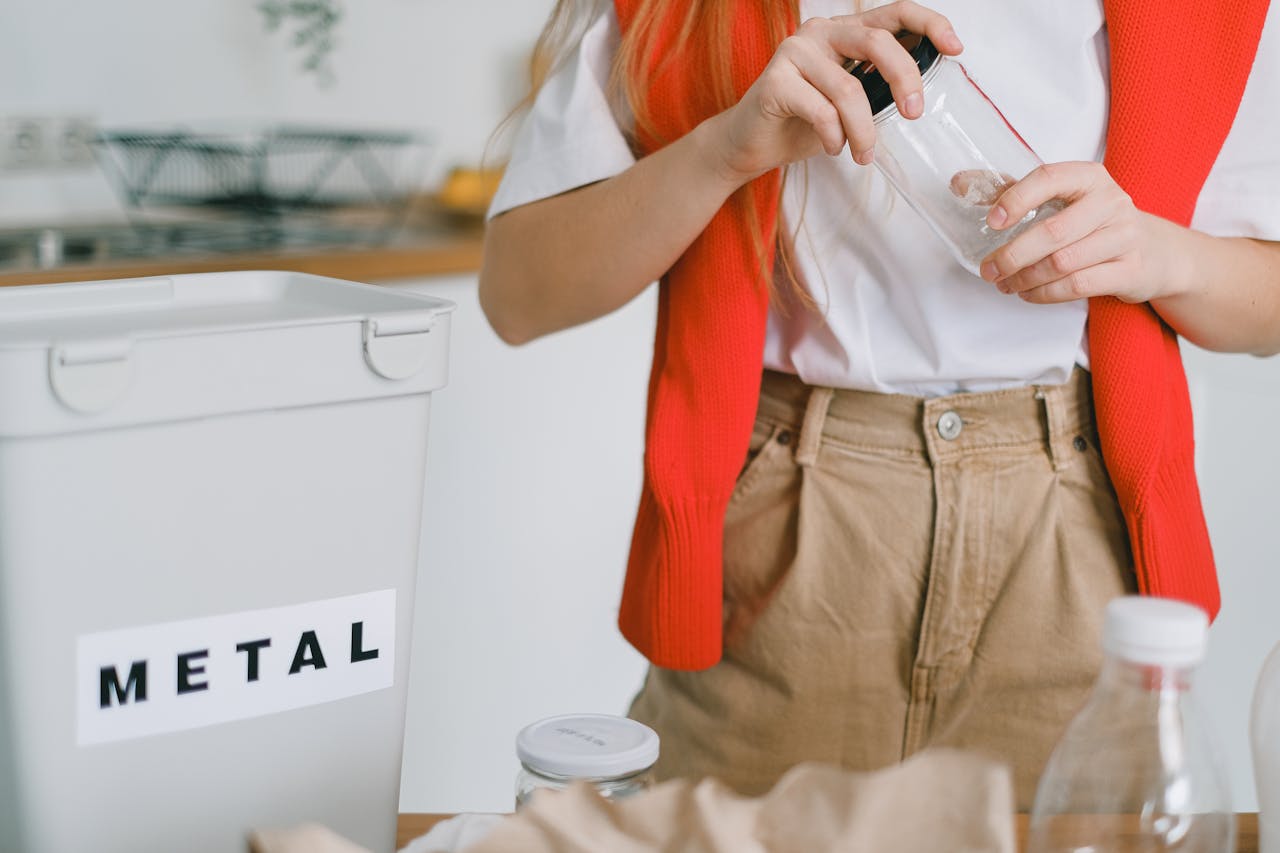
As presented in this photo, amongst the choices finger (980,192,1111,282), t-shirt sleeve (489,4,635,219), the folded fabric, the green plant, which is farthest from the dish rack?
the folded fabric

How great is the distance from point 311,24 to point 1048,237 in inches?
67.9

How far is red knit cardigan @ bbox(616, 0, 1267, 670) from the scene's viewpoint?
84 cm

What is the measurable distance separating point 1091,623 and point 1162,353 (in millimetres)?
180

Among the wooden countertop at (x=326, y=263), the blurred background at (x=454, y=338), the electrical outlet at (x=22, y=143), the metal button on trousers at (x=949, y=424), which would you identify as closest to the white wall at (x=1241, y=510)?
the blurred background at (x=454, y=338)

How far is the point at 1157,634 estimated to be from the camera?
43 centimetres

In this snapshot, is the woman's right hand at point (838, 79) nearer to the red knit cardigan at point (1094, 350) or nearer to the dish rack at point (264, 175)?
the red knit cardigan at point (1094, 350)

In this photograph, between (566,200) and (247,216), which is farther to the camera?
(247,216)

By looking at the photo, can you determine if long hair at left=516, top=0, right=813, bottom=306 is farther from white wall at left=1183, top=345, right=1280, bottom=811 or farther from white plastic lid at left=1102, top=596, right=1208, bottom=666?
white wall at left=1183, top=345, right=1280, bottom=811

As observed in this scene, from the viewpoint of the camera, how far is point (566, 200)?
2.99 ft

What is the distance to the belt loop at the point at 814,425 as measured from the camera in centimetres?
89

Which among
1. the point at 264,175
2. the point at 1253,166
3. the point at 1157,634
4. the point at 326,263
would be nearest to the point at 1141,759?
the point at 1157,634

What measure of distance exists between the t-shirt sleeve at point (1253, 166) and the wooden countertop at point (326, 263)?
1.13 m

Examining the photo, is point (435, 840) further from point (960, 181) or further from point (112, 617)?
point (960, 181)

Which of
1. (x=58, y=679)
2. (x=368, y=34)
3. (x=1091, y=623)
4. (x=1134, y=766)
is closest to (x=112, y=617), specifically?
(x=58, y=679)
